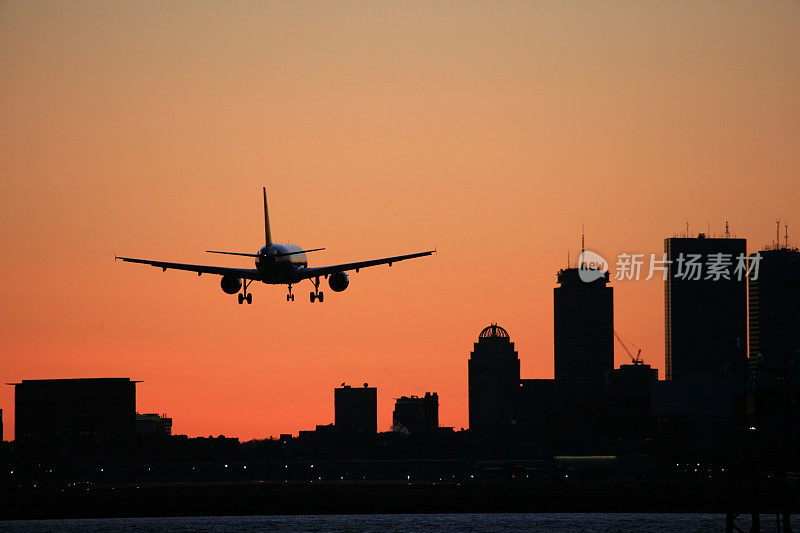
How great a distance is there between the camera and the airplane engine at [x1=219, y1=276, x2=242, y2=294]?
6683 inches

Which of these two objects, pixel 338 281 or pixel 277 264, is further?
pixel 338 281

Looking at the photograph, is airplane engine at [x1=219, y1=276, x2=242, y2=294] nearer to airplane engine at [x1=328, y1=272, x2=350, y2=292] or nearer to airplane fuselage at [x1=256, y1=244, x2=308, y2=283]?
airplane fuselage at [x1=256, y1=244, x2=308, y2=283]

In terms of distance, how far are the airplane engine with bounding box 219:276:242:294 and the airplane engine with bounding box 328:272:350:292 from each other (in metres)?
11.4

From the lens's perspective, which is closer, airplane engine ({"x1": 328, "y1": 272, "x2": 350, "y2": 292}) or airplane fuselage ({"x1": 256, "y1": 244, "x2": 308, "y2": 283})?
airplane fuselage ({"x1": 256, "y1": 244, "x2": 308, "y2": 283})

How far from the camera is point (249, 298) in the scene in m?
172

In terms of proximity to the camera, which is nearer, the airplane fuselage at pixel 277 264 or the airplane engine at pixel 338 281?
the airplane fuselage at pixel 277 264

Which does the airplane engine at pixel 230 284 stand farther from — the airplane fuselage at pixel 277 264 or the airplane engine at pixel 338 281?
the airplane engine at pixel 338 281

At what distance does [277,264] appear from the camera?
16425 cm

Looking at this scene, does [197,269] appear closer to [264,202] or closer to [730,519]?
[264,202]

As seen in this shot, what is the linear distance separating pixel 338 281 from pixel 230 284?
1339cm

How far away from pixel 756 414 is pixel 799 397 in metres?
59.7

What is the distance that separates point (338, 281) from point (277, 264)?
10.4 m

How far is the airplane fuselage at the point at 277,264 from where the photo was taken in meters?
164

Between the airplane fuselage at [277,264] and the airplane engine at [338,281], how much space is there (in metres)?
5.67
